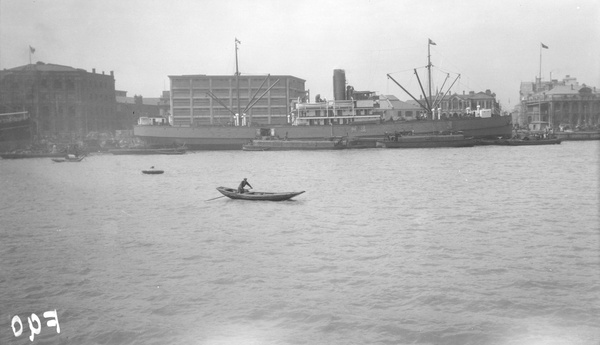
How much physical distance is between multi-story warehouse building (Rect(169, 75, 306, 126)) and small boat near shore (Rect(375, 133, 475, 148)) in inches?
1068

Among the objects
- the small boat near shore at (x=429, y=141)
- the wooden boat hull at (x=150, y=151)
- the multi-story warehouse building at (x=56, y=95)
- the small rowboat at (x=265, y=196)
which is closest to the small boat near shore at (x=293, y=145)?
the small boat near shore at (x=429, y=141)

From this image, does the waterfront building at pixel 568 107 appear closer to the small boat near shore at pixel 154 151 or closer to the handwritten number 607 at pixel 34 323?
the small boat near shore at pixel 154 151

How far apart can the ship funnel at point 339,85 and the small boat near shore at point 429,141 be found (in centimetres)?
1350

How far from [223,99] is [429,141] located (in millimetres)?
37432

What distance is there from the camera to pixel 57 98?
39.1 metres

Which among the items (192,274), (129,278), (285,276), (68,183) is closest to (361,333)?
(285,276)

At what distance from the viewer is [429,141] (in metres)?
69.8

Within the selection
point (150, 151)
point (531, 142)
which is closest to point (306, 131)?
point (150, 151)

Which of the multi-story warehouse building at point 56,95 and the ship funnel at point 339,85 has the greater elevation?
the ship funnel at point 339,85

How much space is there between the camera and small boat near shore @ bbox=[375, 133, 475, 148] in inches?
2749

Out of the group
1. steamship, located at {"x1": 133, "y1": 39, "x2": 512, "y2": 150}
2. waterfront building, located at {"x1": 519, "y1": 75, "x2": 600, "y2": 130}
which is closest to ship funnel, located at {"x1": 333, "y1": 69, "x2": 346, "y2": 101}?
steamship, located at {"x1": 133, "y1": 39, "x2": 512, "y2": 150}

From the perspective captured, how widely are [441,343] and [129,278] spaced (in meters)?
7.78

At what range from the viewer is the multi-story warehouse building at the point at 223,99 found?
91312 millimetres

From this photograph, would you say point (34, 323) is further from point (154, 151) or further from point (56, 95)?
point (154, 151)
